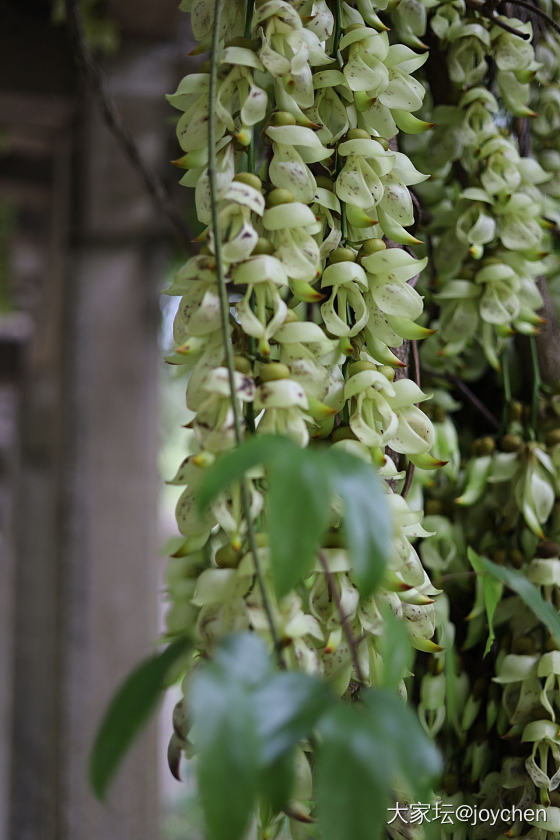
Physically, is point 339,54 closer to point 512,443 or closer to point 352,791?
point 512,443

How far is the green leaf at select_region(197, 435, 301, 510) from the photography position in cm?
33

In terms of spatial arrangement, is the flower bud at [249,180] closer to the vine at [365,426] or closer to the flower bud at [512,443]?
the vine at [365,426]

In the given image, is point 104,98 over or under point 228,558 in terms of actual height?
over

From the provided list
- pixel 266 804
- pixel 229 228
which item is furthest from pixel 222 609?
pixel 229 228

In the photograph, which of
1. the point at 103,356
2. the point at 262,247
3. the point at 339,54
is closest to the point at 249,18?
the point at 339,54

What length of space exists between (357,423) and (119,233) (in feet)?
4.25

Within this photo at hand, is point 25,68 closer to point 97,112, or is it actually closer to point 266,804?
point 97,112

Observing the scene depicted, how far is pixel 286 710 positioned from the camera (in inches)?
12.1

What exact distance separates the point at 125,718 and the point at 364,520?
0.13 meters

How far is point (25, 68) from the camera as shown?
62.8 inches

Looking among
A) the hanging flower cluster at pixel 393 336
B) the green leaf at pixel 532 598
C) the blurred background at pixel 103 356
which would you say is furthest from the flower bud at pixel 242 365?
the blurred background at pixel 103 356

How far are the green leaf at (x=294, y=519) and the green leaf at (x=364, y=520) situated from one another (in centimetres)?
1

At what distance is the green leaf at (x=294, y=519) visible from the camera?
32cm

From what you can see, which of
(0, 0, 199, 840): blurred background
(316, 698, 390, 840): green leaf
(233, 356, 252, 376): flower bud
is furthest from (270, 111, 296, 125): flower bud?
(0, 0, 199, 840): blurred background
